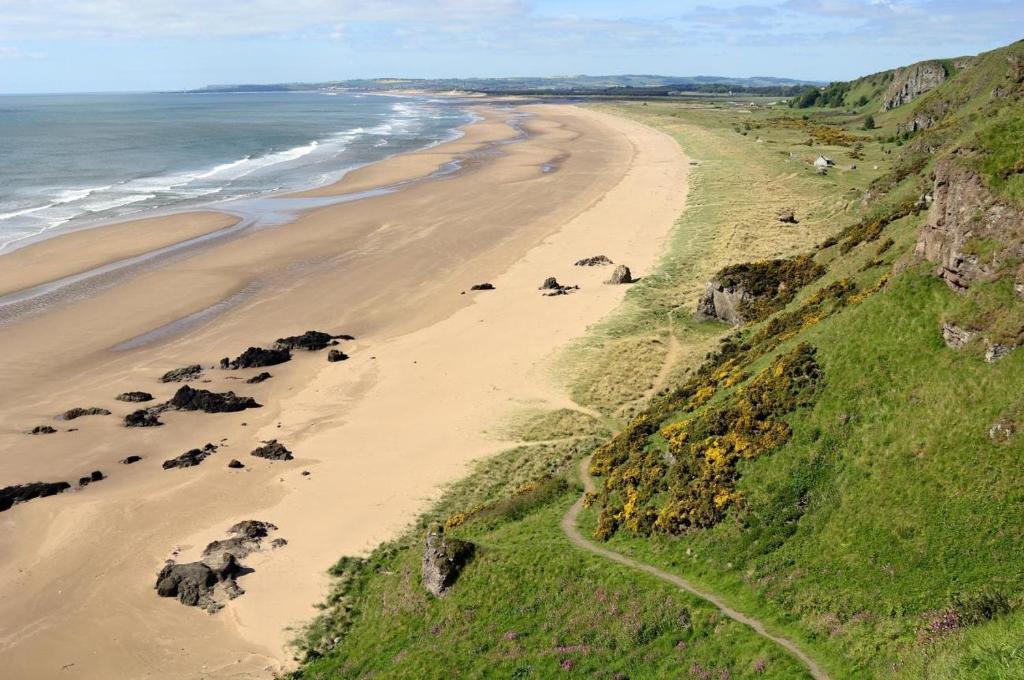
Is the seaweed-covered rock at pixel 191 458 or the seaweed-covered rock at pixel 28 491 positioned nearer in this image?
the seaweed-covered rock at pixel 28 491

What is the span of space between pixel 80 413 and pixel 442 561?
2284 cm

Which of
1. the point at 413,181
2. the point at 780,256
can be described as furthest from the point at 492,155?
the point at 780,256

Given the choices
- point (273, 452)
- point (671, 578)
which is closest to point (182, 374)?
point (273, 452)

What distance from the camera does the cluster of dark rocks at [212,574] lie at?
2408 cm

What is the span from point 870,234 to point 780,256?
661 inches

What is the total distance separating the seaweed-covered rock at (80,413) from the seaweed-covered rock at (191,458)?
6.40 meters

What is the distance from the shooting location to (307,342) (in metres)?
44.2

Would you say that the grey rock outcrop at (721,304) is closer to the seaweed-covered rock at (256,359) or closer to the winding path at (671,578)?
the winding path at (671,578)

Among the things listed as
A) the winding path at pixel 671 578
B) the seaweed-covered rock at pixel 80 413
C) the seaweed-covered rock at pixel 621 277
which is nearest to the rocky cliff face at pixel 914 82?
the seaweed-covered rock at pixel 621 277

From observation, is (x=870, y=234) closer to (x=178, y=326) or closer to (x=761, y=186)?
(x=178, y=326)

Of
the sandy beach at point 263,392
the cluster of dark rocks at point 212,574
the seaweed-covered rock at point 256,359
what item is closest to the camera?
the sandy beach at point 263,392

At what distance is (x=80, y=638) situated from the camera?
22625 millimetres

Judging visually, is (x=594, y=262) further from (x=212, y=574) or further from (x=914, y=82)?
(x=914, y=82)

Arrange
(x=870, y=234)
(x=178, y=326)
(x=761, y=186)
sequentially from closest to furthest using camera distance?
1. (x=870, y=234)
2. (x=178, y=326)
3. (x=761, y=186)
